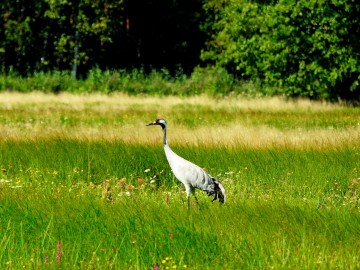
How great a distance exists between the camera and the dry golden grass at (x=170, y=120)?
14.8 metres

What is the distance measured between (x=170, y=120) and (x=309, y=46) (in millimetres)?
10181

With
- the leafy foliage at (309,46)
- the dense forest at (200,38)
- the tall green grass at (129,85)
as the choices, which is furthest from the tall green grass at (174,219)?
the tall green grass at (129,85)

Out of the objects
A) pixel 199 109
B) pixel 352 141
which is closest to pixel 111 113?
pixel 199 109

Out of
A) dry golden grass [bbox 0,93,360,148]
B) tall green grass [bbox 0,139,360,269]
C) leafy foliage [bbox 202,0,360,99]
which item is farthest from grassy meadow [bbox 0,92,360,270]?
leafy foliage [bbox 202,0,360,99]

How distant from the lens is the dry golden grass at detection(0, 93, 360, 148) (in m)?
14.8

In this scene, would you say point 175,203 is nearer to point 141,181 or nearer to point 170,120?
A: point 141,181

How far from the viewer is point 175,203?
8969mm

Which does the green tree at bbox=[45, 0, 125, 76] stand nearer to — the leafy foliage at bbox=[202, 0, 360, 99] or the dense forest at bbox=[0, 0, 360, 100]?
the dense forest at bbox=[0, 0, 360, 100]

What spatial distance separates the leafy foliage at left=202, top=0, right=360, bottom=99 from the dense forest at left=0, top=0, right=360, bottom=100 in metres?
0.04

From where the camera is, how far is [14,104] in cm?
2925

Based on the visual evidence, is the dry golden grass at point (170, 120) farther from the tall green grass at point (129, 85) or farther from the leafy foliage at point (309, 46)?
the tall green grass at point (129, 85)

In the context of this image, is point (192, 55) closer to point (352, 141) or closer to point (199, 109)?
point (199, 109)

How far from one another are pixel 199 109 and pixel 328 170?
53.8 ft

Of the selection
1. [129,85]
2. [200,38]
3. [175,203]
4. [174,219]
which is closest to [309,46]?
[129,85]
